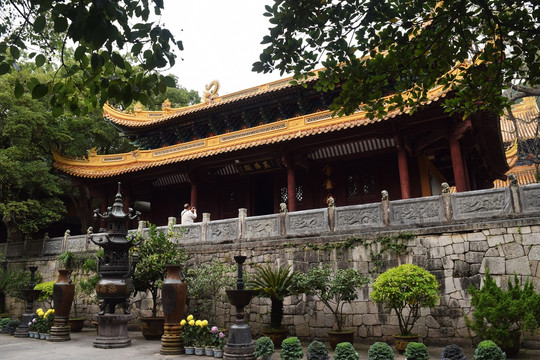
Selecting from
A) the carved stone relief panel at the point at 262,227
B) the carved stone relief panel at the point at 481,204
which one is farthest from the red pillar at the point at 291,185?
the carved stone relief panel at the point at 481,204

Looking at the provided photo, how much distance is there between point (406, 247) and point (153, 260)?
594 cm

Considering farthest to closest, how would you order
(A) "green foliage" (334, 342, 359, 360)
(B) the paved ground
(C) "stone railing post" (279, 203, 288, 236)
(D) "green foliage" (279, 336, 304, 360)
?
(C) "stone railing post" (279, 203, 288, 236)
(B) the paved ground
(D) "green foliage" (279, 336, 304, 360)
(A) "green foliage" (334, 342, 359, 360)

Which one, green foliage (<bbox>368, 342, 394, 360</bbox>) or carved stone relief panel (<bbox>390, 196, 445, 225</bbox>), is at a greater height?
carved stone relief panel (<bbox>390, 196, 445, 225</bbox>)

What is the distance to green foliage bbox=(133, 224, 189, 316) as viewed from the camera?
412 inches

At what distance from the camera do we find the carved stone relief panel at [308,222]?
10.2 metres

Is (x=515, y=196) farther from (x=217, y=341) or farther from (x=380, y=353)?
(x=217, y=341)

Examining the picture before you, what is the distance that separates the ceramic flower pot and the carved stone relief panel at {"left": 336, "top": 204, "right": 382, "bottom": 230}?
3799mm

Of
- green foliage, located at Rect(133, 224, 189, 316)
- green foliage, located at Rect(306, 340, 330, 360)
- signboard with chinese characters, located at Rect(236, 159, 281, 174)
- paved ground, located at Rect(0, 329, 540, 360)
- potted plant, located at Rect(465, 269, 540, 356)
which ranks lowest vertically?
paved ground, located at Rect(0, 329, 540, 360)

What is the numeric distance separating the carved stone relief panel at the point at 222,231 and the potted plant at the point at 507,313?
612 cm

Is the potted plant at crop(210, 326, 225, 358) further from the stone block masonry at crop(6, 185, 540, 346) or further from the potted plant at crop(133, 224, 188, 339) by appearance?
the potted plant at crop(133, 224, 188, 339)

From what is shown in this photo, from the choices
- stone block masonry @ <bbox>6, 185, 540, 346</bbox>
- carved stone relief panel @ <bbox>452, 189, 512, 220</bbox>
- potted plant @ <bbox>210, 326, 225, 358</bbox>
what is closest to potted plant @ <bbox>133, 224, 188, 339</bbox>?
stone block masonry @ <bbox>6, 185, 540, 346</bbox>

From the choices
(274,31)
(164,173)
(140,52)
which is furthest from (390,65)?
(164,173)

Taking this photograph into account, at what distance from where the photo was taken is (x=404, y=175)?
11.8 m

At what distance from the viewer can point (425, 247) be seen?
29.5ft
